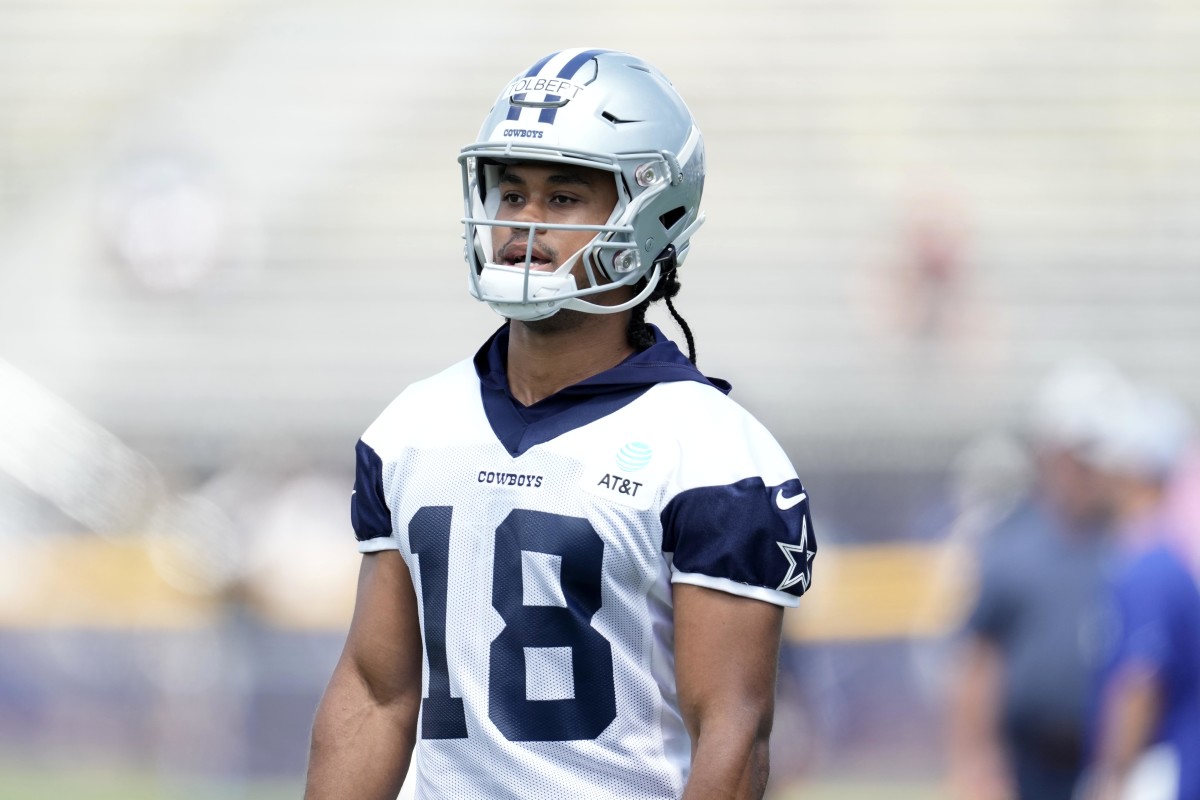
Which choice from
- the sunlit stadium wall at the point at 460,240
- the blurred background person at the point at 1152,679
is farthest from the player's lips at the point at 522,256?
the sunlit stadium wall at the point at 460,240

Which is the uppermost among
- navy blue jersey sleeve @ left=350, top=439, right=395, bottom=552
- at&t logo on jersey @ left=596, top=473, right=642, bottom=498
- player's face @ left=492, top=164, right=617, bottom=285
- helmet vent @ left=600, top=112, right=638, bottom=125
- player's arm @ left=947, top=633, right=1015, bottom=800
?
helmet vent @ left=600, top=112, right=638, bottom=125

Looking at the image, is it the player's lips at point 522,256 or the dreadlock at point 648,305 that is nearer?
the player's lips at point 522,256

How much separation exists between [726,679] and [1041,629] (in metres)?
4.12

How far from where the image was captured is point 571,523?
248 centimetres

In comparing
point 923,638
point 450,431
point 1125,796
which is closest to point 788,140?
point 923,638

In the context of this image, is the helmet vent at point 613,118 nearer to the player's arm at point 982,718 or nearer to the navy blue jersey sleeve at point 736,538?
the navy blue jersey sleeve at point 736,538

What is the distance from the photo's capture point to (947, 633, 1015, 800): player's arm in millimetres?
6438

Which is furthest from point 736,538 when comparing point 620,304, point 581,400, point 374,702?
point 374,702

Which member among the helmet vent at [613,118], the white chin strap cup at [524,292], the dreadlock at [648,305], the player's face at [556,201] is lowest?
the dreadlock at [648,305]

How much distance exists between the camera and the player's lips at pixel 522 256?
2.60 meters

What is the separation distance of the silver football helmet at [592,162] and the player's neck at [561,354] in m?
0.06

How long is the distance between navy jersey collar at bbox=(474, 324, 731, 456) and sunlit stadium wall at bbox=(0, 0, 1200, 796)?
276 inches

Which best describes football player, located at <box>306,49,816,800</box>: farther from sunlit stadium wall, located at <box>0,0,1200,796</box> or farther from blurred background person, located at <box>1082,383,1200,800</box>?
sunlit stadium wall, located at <box>0,0,1200,796</box>

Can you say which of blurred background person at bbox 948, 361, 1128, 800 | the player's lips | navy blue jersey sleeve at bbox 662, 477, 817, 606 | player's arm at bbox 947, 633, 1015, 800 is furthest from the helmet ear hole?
player's arm at bbox 947, 633, 1015, 800
